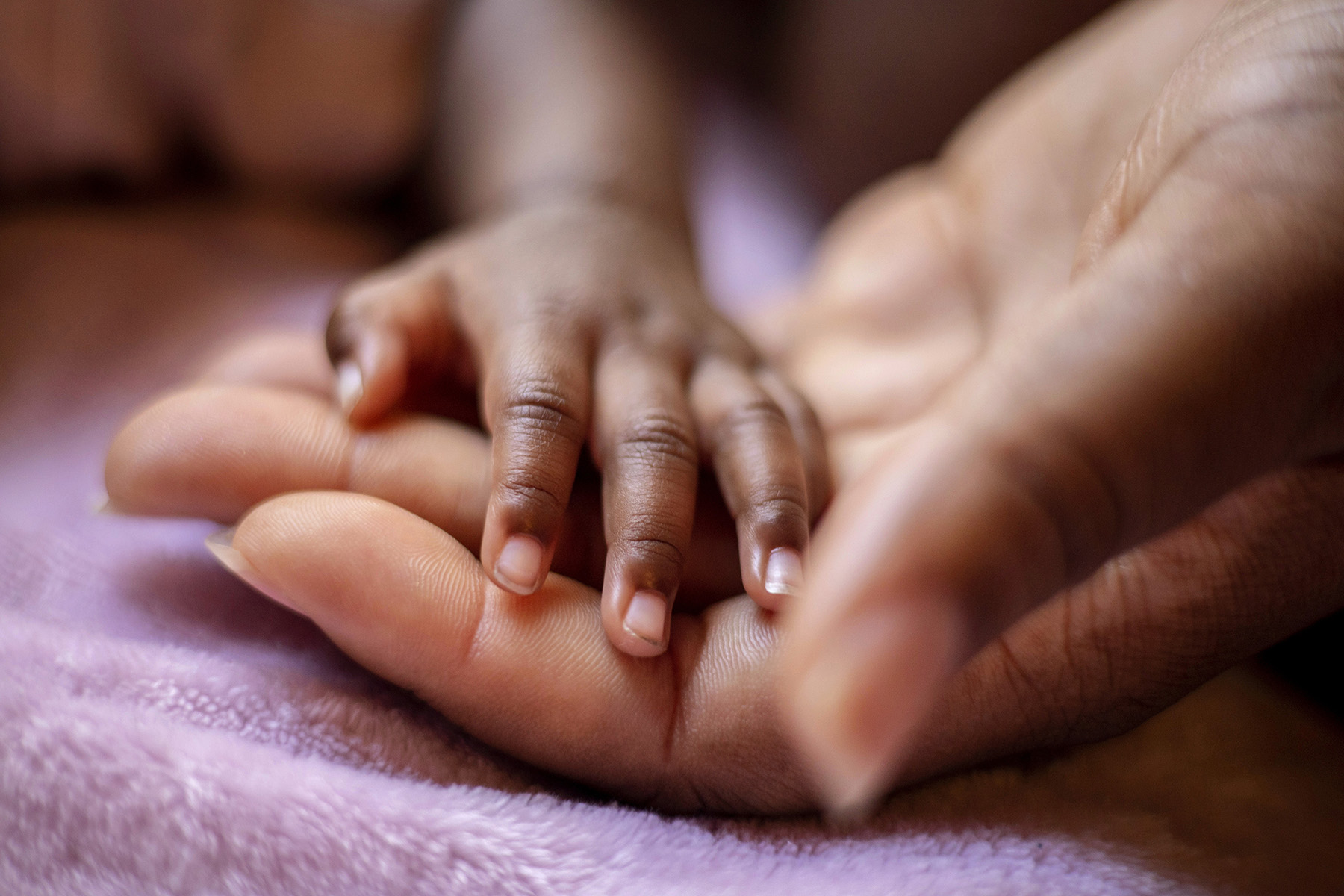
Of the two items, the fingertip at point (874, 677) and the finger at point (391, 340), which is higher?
the fingertip at point (874, 677)

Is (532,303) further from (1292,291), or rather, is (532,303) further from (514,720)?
(1292,291)

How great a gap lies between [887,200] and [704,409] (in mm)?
464

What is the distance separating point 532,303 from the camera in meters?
0.51

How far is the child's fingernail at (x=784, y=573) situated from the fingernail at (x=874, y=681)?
139 mm

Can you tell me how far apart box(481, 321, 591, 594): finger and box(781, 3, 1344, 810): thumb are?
0.16 m

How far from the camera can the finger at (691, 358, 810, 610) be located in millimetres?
384

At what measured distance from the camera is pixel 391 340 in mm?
485

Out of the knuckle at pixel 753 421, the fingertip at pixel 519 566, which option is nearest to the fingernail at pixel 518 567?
the fingertip at pixel 519 566

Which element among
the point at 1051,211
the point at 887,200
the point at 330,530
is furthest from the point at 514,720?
the point at 887,200

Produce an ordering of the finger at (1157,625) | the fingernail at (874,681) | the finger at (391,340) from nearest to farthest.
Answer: the fingernail at (874,681)
the finger at (1157,625)
the finger at (391,340)

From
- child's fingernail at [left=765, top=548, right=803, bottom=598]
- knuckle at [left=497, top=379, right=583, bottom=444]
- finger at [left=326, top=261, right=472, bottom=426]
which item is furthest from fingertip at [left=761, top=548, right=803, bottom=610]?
finger at [left=326, top=261, right=472, bottom=426]

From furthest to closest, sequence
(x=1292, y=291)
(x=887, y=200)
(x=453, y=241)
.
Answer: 1. (x=887, y=200)
2. (x=453, y=241)
3. (x=1292, y=291)

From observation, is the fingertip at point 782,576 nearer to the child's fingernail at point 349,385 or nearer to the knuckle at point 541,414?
the knuckle at point 541,414

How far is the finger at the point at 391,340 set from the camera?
18.4 inches
